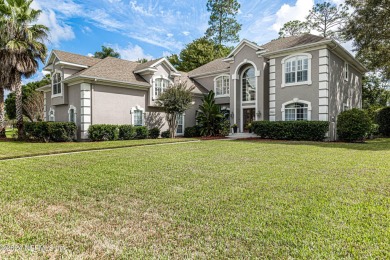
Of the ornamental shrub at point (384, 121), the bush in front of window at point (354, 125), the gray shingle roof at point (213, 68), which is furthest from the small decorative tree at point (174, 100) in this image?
the ornamental shrub at point (384, 121)

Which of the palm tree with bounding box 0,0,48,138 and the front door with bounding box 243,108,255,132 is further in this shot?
the front door with bounding box 243,108,255,132

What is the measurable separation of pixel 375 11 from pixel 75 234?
23462mm

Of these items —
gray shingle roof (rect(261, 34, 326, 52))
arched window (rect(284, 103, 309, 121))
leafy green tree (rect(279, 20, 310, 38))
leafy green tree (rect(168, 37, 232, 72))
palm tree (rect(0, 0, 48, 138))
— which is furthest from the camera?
leafy green tree (rect(168, 37, 232, 72))

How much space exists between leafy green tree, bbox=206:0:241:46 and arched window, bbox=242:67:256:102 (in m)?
20.4

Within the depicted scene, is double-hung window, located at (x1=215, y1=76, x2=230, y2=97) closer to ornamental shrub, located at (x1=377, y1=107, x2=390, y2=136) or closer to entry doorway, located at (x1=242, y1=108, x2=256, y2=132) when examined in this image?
entry doorway, located at (x1=242, y1=108, x2=256, y2=132)

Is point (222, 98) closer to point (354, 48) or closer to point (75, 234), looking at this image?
point (354, 48)

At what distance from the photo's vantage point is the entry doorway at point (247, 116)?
2077 cm

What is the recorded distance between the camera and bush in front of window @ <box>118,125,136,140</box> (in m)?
17.4

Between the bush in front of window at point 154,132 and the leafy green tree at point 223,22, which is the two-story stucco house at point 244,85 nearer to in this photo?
the bush in front of window at point 154,132

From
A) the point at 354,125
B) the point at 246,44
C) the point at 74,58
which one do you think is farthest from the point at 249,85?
the point at 74,58

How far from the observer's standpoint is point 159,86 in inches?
809

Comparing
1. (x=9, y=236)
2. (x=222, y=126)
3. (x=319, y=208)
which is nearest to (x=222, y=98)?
(x=222, y=126)

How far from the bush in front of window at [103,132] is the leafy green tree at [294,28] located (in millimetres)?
29730

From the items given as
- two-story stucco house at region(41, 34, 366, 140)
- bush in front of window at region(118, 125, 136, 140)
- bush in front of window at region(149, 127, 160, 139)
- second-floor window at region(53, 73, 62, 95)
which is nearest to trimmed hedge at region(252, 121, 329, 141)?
two-story stucco house at region(41, 34, 366, 140)
